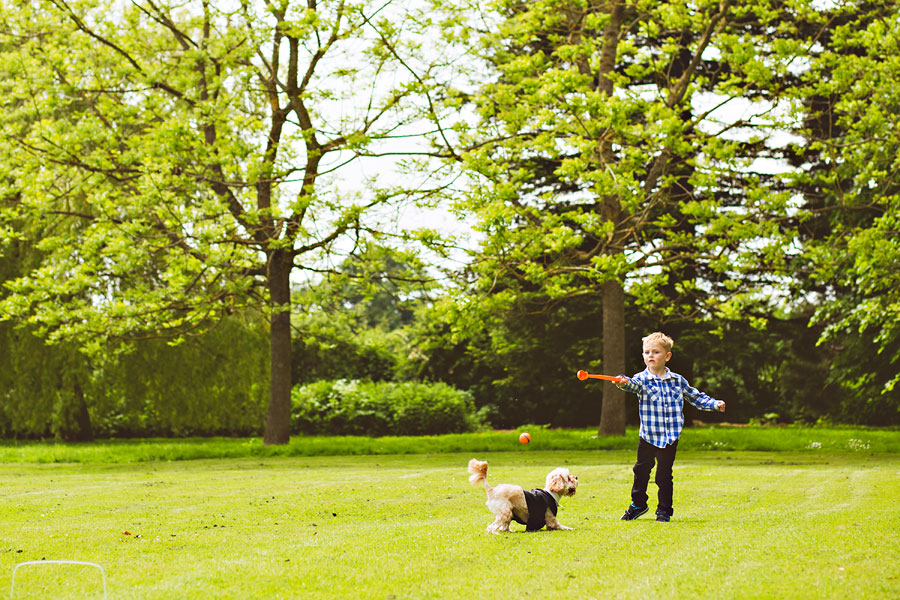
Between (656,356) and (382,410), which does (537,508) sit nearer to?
(656,356)

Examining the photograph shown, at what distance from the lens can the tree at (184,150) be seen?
719 inches

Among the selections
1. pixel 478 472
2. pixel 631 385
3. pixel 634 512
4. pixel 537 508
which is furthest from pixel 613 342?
pixel 478 472

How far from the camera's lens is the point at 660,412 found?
797 centimetres

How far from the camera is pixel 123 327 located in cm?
1928

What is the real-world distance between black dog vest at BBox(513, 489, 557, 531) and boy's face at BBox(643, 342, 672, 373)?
1470 millimetres

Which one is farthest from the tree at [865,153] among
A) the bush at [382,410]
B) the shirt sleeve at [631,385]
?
the bush at [382,410]

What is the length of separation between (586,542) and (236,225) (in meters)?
14.1

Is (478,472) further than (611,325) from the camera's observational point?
No

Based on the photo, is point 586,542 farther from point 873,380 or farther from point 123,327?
point 873,380

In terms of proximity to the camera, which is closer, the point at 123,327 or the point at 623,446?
the point at 123,327

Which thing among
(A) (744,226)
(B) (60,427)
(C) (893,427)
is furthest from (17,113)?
(C) (893,427)

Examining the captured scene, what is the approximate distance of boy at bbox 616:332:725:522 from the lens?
7.90 m

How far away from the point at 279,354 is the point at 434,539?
569 inches

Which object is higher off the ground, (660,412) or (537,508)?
(660,412)
